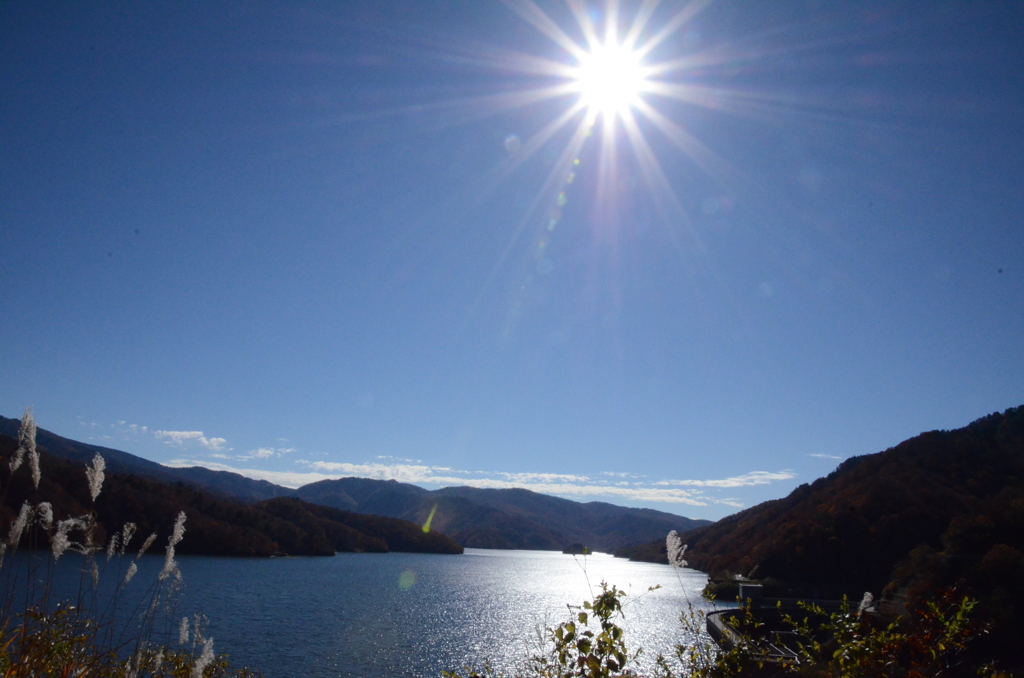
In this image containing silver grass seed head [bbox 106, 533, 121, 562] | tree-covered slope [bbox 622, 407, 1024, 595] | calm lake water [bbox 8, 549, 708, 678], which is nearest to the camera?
silver grass seed head [bbox 106, 533, 121, 562]

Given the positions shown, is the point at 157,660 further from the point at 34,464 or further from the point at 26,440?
the point at 26,440

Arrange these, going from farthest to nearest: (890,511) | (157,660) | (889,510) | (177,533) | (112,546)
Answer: (889,510) → (890,511) → (112,546) → (177,533) → (157,660)

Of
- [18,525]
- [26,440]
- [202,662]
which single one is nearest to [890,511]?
[202,662]

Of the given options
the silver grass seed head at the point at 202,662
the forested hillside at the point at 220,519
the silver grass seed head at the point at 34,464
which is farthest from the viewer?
the forested hillside at the point at 220,519

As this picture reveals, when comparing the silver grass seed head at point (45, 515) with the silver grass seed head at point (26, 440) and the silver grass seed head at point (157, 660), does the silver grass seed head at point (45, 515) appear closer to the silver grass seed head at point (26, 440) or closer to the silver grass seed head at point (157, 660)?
the silver grass seed head at point (26, 440)

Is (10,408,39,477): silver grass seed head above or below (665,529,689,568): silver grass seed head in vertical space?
above

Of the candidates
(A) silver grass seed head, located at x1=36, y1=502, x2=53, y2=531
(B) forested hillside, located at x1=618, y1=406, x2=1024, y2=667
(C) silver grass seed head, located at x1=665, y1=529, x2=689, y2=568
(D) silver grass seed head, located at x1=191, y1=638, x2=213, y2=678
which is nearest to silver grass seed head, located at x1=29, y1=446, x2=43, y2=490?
(A) silver grass seed head, located at x1=36, y1=502, x2=53, y2=531

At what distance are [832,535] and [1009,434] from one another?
3538cm

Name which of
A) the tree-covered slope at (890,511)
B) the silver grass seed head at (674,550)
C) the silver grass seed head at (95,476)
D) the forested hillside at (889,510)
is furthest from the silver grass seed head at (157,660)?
the tree-covered slope at (890,511)

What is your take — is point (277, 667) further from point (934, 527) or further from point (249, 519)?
point (249, 519)

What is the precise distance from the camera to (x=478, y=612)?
133 ft

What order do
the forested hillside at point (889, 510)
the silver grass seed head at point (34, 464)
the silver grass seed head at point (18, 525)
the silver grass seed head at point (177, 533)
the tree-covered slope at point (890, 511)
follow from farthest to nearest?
1. the tree-covered slope at point (890, 511)
2. the forested hillside at point (889, 510)
3. the silver grass seed head at point (177, 533)
4. the silver grass seed head at point (18, 525)
5. the silver grass seed head at point (34, 464)

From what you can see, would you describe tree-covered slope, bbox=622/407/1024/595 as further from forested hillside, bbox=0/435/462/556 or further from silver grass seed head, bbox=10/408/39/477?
forested hillside, bbox=0/435/462/556

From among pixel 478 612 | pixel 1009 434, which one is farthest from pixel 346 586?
pixel 1009 434
